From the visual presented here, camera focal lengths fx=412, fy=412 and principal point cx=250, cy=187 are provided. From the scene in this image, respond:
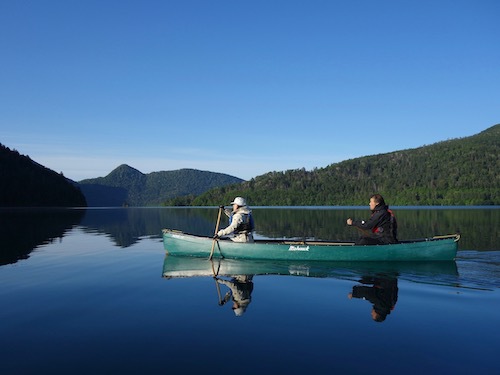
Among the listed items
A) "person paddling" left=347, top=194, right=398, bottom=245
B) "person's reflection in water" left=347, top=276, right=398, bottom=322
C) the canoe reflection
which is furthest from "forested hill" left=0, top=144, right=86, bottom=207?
"person's reflection in water" left=347, top=276, right=398, bottom=322

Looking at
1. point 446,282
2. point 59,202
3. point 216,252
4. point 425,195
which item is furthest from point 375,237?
point 425,195

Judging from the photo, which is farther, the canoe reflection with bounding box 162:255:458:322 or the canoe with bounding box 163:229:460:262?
the canoe with bounding box 163:229:460:262

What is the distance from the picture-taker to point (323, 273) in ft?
53.5

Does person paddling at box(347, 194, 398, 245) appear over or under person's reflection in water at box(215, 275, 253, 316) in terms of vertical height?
over

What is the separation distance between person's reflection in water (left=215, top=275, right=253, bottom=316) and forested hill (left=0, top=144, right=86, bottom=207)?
136m

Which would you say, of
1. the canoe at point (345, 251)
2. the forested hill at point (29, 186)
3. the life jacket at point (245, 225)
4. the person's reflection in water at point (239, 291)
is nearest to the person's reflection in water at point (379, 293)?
the canoe at point (345, 251)

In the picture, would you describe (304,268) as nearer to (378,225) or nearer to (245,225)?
(245,225)

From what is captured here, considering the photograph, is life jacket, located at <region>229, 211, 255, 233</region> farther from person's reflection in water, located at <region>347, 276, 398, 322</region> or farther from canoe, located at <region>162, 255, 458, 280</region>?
person's reflection in water, located at <region>347, 276, 398, 322</region>

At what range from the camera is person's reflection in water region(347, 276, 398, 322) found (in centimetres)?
1056

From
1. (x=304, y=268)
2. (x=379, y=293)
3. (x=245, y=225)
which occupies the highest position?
(x=245, y=225)

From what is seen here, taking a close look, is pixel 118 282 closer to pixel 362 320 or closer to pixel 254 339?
pixel 254 339

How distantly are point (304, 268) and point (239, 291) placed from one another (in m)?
5.08

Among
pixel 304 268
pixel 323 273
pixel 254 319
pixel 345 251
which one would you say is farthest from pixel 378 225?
pixel 254 319

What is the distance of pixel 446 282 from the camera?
1411 centimetres
